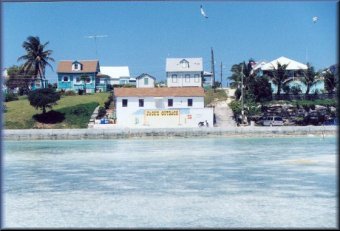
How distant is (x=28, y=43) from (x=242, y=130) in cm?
1393

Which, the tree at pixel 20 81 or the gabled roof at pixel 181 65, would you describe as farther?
the gabled roof at pixel 181 65

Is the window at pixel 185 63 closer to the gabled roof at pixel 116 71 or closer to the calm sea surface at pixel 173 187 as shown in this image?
the gabled roof at pixel 116 71

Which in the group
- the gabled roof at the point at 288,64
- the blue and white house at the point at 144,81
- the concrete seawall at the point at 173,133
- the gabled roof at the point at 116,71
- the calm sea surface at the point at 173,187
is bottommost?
the calm sea surface at the point at 173,187

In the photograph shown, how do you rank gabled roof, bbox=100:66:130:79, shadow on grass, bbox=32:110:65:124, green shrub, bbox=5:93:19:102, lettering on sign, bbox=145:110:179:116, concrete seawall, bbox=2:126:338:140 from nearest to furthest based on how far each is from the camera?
concrete seawall, bbox=2:126:338:140 → lettering on sign, bbox=145:110:179:116 → shadow on grass, bbox=32:110:65:124 → green shrub, bbox=5:93:19:102 → gabled roof, bbox=100:66:130:79

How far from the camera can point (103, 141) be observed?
1733 centimetres

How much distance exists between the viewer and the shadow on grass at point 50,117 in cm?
2047

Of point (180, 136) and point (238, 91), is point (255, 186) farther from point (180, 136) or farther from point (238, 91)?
point (238, 91)

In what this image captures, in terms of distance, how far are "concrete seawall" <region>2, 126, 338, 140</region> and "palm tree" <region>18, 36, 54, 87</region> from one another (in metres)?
9.31

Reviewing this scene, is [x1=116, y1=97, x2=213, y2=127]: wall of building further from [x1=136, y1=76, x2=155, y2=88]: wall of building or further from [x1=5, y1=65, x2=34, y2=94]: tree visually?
[x1=5, y1=65, x2=34, y2=94]: tree

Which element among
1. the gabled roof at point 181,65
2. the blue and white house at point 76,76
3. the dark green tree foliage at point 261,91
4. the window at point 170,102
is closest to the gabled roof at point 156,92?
the window at point 170,102

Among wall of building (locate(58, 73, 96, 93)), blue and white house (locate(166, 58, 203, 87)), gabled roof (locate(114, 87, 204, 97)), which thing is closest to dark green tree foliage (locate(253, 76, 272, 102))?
gabled roof (locate(114, 87, 204, 97))

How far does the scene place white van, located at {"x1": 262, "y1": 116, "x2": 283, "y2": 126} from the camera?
66.0ft

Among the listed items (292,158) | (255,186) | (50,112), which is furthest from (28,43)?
(255,186)

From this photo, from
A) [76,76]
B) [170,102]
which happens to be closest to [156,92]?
[170,102]
